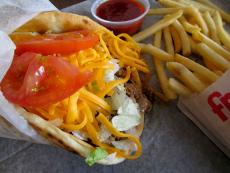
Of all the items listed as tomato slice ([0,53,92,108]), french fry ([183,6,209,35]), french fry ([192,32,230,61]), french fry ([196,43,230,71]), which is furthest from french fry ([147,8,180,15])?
tomato slice ([0,53,92,108])

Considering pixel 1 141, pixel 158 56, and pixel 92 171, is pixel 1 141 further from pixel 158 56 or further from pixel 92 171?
pixel 158 56

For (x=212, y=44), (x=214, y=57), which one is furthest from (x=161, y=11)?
(x=214, y=57)

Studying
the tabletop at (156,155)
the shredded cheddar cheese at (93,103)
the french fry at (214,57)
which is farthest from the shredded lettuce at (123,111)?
the french fry at (214,57)

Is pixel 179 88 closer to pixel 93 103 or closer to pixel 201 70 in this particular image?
pixel 201 70

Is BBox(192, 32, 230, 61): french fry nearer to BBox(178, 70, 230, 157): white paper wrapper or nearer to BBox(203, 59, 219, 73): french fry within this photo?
BBox(203, 59, 219, 73): french fry

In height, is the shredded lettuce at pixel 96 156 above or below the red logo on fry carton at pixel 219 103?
below

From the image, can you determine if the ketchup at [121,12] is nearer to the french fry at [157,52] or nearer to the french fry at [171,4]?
the french fry at [171,4]

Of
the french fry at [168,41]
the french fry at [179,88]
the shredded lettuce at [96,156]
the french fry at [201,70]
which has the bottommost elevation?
the shredded lettuce at [96,156]
